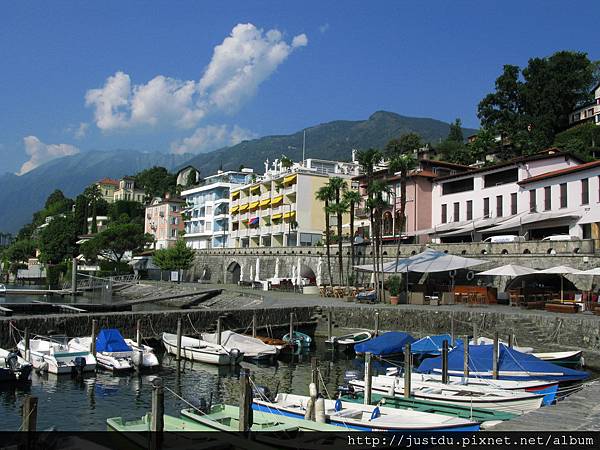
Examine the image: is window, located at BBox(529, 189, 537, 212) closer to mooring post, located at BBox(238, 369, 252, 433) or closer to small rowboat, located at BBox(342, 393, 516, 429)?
small rowboat, located at BBox(342, 393, 516, 429)

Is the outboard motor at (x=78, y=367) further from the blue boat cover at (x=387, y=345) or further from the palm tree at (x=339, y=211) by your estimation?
the palm tree at (x=339, y=211)

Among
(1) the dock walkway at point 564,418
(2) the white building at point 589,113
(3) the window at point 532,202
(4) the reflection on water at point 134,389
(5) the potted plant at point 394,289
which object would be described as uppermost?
(2) the white building at point 589,113

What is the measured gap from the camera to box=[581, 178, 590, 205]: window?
47156mm

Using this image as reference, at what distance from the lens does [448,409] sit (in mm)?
19109

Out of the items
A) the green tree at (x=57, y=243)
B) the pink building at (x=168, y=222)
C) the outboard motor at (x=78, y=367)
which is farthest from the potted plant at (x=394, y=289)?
the green tree at (x=57, y=243)

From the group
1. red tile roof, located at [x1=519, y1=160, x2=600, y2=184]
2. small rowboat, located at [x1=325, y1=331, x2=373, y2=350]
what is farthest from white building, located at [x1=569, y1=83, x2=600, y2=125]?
small rowboat, located at [x1=325, y1=331, x2=373, y2=350]

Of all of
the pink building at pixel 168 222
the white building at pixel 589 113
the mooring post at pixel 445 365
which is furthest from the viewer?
the pink building at pixel 168 222

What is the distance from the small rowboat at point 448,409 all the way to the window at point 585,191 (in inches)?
1357

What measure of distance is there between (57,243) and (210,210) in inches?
1532

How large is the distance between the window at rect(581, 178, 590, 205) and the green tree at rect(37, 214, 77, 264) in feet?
347

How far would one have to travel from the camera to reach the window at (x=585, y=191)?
47.2 m

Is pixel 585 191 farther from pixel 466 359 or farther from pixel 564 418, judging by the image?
pixel 564 418

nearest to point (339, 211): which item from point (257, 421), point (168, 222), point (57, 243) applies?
point (257, 421)

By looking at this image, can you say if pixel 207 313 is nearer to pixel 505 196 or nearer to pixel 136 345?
pixel 136 345
